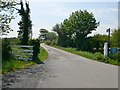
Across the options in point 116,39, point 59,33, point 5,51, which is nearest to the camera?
point 5,51

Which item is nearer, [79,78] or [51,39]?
[79,78]

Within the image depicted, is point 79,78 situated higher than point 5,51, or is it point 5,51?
point 5,51

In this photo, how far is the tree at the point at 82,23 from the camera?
89.4m

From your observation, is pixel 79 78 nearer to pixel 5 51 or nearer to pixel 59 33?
pixel 5 51

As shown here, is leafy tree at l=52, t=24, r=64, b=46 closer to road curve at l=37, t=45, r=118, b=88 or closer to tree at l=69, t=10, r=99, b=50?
tree at l=69, t=10, r=99, b=50

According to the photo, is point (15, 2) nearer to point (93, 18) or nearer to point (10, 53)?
point (10, 53)

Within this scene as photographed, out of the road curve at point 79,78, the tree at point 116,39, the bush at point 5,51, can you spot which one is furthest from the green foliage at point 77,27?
the road curve at point 79,78

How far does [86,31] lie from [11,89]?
81.4 meters

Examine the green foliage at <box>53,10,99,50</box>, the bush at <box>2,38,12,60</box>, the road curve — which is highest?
the green foliage at <box>53,10,99,50</box>

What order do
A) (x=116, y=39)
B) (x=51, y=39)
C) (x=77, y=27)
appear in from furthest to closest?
1. (x=51, y=39)
2. (x=77, y=27)
3. (x=116, y=39)

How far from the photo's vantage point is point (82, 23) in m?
93.6

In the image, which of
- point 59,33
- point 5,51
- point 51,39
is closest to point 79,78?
point 5,51

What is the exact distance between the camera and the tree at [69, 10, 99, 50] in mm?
89363

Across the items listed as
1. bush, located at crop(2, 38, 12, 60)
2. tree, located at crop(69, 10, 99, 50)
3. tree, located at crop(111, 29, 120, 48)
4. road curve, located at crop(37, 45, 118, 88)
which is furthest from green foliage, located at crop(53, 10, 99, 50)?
road curve, located at crop(37, 45, 118, 88)
